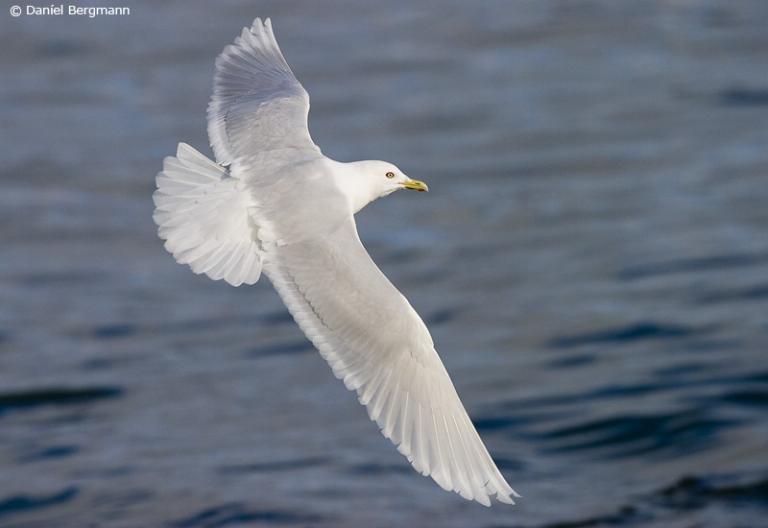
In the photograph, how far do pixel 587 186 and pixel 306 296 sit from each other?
30.5ft

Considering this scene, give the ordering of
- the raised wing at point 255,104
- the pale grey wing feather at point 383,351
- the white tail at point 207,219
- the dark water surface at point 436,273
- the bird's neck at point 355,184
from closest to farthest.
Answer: the pale grey wing feather at point 383,351, the white tail at point 207,219, the bird's neck at point 355,184, the raised wing at point 255,104, the dark water surface at point 436,273

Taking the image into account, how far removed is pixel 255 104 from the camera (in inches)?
274

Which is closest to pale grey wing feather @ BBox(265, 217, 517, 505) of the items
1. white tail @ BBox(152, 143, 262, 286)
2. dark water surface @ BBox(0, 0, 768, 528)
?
white tail @ BBox(152, 143, 262, 286)

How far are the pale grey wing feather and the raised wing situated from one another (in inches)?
29.9

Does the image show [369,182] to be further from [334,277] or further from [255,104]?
[255,104]

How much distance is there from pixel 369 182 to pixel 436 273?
22.3 feet

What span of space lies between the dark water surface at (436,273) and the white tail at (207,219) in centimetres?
342

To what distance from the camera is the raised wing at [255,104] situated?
668 cm

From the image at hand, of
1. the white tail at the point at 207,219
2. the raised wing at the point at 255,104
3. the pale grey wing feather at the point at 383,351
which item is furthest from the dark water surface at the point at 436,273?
the white tail at the point at 207,219

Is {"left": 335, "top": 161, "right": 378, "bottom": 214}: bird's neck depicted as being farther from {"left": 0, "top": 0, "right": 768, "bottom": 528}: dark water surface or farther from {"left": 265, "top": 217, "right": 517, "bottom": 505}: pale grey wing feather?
{"left": 0, "top": 0, "right": 768, "bottom": 528}: dark water surface

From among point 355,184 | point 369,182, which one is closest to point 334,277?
point 355,184

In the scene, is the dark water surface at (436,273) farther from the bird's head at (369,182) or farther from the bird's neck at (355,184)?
the bird's neck at (355,184)

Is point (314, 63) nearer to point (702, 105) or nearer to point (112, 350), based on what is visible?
point (702, 105)

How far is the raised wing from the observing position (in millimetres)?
6680
